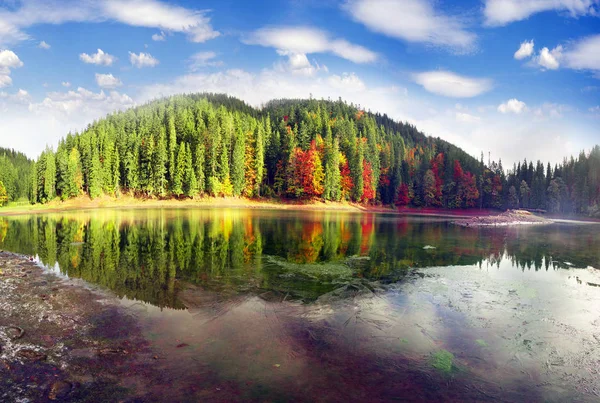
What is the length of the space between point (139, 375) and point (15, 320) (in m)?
6.24

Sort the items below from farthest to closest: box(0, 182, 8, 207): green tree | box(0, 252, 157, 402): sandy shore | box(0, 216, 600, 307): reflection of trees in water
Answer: box(0, 182, 8, 207): green tree, box(0, 216, 600, 307): reflection of trees in water, box(0, 252, 157, 402): sandy shore

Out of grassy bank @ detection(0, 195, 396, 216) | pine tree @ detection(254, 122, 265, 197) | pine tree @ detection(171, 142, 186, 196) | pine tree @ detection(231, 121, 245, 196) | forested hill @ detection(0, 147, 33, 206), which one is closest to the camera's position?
grassy bank @ detection(0, 195, 396, 216)

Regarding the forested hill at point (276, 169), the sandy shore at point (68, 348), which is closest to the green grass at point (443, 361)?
the sandy shore at point (68, 348)

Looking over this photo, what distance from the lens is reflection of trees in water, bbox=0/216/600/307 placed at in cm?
1630

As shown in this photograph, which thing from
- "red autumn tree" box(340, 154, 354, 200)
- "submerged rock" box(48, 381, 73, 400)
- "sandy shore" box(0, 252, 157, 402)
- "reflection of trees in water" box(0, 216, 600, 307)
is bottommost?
"submerged rock" box(48, 381, 73, 400)

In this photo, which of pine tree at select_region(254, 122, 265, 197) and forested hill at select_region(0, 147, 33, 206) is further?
forested hill at select_region(0, 147, 33, 206)

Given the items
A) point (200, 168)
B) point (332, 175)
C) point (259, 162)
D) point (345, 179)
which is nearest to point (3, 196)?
point (200, 168)

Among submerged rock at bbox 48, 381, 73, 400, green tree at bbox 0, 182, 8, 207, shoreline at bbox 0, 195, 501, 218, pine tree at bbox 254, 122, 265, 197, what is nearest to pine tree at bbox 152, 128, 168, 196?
shoreline at bbox 0, 195, 501, 218

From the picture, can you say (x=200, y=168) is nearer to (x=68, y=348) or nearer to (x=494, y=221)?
(x=494, y=221)

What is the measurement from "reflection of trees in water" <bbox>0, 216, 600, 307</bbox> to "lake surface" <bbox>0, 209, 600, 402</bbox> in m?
0.17

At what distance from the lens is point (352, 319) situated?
40.0 feet

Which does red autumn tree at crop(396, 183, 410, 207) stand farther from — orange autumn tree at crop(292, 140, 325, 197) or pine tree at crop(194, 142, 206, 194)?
pine tree at crop(194, 142, 206, 194)

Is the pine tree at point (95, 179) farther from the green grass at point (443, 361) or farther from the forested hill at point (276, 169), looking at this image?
the green grass at point (443, 361)

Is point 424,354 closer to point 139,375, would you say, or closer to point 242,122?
point 139,375
